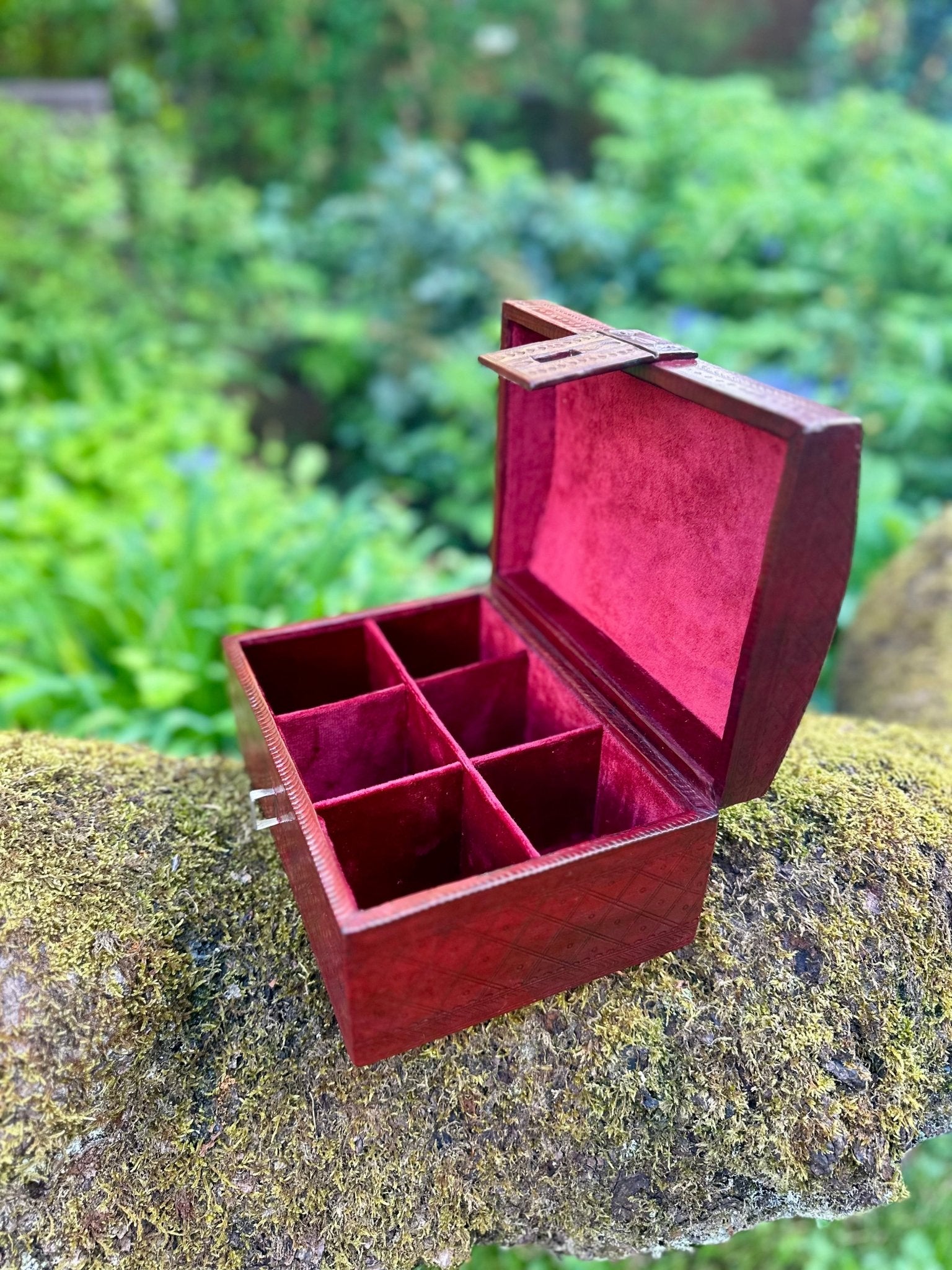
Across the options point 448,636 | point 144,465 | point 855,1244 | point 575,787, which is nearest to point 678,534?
point 575,787

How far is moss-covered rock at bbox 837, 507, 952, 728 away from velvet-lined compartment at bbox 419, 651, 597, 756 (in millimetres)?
1103

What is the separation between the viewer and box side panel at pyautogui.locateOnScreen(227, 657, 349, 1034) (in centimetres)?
107

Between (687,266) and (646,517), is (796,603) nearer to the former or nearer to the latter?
(646,517)

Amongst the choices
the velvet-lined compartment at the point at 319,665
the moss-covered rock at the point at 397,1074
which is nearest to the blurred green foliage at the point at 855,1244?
the moss-covered rock at the point at 397,1074

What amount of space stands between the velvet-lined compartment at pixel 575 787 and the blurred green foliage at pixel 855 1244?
A: 1.05m

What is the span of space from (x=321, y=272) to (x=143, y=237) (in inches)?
57.0

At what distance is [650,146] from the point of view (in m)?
5.25

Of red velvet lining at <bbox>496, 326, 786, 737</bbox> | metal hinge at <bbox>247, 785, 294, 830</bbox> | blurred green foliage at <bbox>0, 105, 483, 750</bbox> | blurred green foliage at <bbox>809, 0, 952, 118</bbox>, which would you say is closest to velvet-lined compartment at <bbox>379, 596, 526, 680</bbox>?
red velvet lining at <bbox>496, 326, 786, 737</bbox>

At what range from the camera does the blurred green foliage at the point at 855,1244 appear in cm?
189

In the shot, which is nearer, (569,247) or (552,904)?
(552,904)

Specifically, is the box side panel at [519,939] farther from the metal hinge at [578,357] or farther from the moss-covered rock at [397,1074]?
the metal hinge at [578,357]

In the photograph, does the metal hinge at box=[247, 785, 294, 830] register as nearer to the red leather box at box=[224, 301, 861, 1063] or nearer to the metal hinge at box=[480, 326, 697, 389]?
the red leather box at box=[224, 301, 861, 1063]

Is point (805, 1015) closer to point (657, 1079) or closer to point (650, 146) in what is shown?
point (657, 1079)

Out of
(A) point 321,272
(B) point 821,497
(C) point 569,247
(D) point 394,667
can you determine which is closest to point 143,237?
(A) point 321,272
